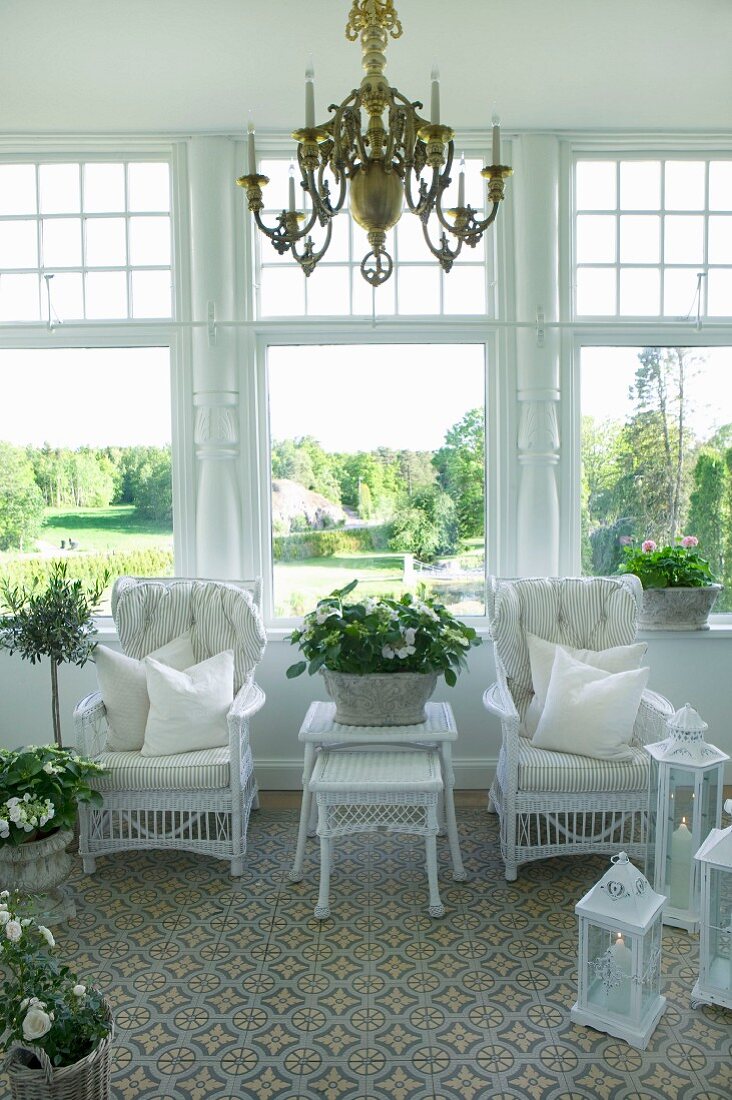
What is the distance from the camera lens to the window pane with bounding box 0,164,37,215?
420 cm

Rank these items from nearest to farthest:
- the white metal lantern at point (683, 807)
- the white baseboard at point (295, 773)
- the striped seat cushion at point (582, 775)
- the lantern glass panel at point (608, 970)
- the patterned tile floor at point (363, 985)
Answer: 1. the patterned tile floor at point (363, 985)
2. the lantern glass panel at point (608, 970)
3. the white metal lantern at point (683, 807)
4. the striped seat cushion at point (582, 775)
5. the white baseboard at point (295, 773)

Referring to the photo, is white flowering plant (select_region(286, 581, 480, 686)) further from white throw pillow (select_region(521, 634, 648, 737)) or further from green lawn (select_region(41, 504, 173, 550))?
green lawn (select_region(41, 504, 173, 550))

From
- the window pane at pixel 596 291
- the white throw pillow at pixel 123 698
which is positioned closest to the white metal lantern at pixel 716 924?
the white throw pillow at pixel 123 698

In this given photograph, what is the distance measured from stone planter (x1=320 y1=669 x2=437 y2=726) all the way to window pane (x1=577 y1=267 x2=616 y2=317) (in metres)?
2.02

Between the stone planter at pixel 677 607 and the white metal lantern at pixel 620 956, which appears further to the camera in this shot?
the stone planter at pixel 677 607

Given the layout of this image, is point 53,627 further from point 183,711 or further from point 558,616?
point 558,616

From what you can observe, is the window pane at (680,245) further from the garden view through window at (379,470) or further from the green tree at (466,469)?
the green tree at (466,469)

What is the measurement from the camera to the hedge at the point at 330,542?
14.1 feet

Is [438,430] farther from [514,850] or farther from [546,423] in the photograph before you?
[514,850]

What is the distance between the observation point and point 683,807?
9.30 ft

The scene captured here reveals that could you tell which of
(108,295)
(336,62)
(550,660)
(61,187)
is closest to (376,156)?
(336,62)

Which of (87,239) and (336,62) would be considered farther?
(87,239)

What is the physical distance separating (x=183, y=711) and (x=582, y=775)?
4.91 ft

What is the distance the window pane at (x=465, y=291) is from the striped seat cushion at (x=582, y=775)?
216 centimetres
